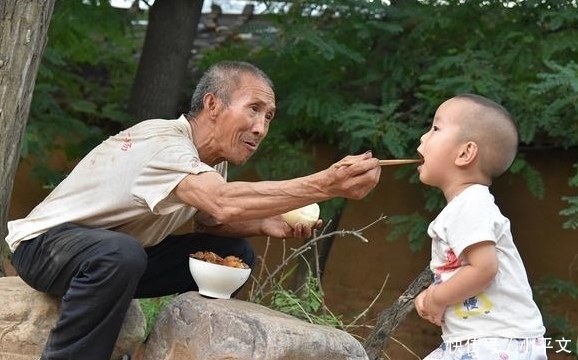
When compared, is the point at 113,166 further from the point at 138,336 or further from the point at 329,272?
the point at 329,272

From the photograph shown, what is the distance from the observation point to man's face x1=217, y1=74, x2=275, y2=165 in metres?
4.10

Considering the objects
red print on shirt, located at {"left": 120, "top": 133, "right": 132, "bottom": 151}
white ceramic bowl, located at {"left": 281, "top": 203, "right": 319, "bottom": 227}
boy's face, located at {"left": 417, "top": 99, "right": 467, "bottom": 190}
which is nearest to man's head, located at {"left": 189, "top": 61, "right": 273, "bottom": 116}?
red print on shirt, located at {"left": 120, "top": 133, "right": 132, "bottom": 151}

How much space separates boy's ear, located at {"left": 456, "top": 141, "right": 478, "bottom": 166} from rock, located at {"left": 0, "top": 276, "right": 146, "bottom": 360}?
1634 mm

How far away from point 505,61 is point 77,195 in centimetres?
323

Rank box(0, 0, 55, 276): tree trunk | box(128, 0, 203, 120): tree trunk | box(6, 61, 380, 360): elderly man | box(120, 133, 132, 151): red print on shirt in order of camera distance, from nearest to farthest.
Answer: box(6, 61, 380, 360): elderly man → box(120, 133, 132, 151): red print on shirt → box(0, 0, 55, 276): tree trunk → box(128, 0, 203, 120): tree trunk

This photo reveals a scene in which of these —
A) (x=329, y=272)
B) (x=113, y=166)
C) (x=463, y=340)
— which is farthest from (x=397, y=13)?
(x=463, y=340)

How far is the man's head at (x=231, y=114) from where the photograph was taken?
4.11 metres

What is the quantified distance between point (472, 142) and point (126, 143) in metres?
1.45

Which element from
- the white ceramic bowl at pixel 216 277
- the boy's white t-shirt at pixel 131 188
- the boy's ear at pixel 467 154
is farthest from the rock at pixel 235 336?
the boy's ear at pixel 467 154

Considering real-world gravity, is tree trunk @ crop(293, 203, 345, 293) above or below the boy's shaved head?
below

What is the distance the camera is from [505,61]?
20.6ft

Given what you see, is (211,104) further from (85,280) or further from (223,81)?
(85,280)

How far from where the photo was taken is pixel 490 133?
3238 mm

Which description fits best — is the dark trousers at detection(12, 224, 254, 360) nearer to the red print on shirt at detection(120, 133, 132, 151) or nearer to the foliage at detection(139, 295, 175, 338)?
the red print on shirt at detection(120, 133, 132, 151)
